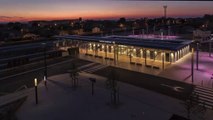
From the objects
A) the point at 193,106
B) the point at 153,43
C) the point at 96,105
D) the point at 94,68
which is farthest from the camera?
the point at 153,43

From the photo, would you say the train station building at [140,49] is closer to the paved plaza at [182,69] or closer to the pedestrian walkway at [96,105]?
the paved plaza at [182,69]

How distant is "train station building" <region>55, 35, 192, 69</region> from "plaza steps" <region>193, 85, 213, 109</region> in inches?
414

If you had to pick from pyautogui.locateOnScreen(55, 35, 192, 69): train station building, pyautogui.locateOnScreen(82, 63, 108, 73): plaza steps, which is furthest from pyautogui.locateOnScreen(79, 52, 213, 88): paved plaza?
pyautogui.locateOnScreen(82, 63, 108, 73): plaza steps

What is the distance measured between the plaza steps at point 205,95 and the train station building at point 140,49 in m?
10.5

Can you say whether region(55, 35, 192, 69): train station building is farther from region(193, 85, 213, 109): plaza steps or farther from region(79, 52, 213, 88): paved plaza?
region(193, 85, 213, 109): plaza steps

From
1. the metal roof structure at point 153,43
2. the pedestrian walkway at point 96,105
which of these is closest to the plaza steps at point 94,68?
the pedestrian walkway at point 96,105

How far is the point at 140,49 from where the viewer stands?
41250 millimetres

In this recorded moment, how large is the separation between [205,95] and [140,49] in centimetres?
2049

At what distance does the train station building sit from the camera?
36.0 meters

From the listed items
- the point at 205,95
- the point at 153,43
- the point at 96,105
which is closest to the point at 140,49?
the point at 153,43

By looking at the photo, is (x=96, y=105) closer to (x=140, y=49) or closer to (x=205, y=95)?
(x=205, y=95)

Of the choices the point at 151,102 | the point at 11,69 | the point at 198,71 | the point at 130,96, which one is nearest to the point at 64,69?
the point at 11,69

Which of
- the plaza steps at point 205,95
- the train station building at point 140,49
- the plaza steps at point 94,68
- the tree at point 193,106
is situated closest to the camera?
the tree at point 193,106

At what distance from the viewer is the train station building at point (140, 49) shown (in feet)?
118
